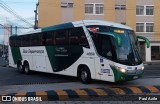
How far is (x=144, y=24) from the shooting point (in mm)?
49969

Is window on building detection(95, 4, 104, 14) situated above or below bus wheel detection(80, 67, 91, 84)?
above

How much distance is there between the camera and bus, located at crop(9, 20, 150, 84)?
1422 centimetres

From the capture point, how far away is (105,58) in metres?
14.6

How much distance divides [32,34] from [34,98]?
421 inches

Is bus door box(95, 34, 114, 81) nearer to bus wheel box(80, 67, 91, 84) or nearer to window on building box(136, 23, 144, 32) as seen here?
bus wheel box(80, 67, 91, 84)

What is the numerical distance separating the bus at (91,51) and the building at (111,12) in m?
28.3

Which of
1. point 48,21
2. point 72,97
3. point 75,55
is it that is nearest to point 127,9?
point 48,21

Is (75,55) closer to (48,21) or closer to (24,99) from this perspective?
(24,99)

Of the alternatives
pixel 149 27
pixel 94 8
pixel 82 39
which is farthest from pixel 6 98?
pixel 149 27

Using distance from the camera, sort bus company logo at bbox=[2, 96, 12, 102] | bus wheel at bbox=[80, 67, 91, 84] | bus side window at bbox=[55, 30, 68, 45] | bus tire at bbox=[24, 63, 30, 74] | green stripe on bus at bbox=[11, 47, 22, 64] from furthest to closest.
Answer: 1. green stripe on bus at bbox=[11, 47, 22, 64]
2. bus tire at bbox=[24, 63, 30, 74]
3. bus side window at bbox=[55, 30, 68, 45]
4. bus wheel at bbox=[80, 67, 91, 84]
5. bus company logo at bbox=[2, 96, 12, 102]

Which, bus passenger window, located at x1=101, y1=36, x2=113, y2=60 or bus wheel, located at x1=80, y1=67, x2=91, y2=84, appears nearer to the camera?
bus passenger window, located at x1=101, y1=36, x2=113, y2=60

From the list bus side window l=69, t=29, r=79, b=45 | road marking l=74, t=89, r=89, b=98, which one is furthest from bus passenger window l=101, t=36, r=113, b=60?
road marking l=74, t=89, r=89, b=98

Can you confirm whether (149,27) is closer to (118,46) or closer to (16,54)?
(16,54)

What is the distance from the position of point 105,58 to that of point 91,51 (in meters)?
1.03
